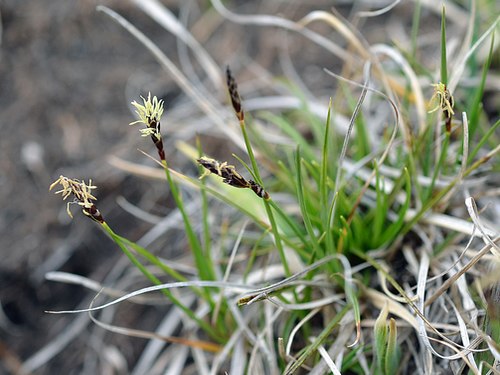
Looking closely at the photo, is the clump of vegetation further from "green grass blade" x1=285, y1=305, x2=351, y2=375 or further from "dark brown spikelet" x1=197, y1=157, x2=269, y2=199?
"dark brown spikelet" x1=197, y1=157, x2=269, y2=199

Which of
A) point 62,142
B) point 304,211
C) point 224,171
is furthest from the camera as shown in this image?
point 62,142

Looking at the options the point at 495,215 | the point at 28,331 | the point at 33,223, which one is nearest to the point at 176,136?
the point at 33,223

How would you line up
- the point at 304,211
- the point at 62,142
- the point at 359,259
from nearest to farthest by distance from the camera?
the point at 304,211 → the point at 359,259 → the point at 62,142

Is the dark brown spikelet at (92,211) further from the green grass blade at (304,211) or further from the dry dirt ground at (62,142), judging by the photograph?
the dry dirt ground at (62,142)

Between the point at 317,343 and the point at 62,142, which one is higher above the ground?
the point at 62,142

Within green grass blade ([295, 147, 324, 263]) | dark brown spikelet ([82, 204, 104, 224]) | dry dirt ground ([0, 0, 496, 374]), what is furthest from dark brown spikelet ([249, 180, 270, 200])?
dry dirt ground ([0, 0, 496, 374])

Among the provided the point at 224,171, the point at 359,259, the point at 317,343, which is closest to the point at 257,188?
the point at 224,171

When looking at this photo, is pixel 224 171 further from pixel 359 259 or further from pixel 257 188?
pixel 359 259

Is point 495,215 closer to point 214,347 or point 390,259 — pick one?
point 390,259

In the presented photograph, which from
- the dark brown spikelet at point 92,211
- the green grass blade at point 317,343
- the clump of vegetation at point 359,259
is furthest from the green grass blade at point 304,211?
the dark brown spikelet at point 92,211
